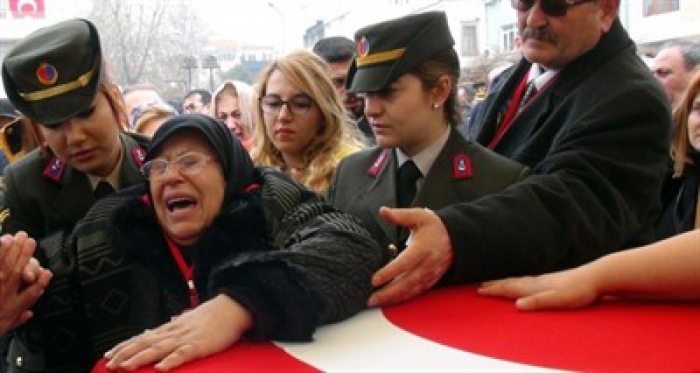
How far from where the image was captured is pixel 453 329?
4.41 feet

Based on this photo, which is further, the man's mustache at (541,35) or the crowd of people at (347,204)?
the man's mustache at (541,35)

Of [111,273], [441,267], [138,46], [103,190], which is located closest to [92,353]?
[111,273]

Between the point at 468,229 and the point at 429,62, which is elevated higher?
the point at 429,62

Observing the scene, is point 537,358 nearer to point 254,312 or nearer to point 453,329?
point 453,329

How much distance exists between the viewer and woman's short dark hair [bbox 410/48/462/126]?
234cm

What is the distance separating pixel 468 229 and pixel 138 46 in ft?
48.2

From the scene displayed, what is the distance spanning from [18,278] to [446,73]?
1430mm

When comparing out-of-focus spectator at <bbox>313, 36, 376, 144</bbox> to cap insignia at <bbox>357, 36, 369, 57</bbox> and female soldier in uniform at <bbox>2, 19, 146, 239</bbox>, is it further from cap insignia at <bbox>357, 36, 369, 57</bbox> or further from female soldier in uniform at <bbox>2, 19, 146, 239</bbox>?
female soldier in uniform at <bbox>2, 19, 146, 239</bbox>

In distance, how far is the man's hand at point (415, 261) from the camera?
150cm

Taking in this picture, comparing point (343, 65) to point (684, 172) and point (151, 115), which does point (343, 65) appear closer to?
point (151, 115)

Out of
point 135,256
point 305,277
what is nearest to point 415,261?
point 305,277

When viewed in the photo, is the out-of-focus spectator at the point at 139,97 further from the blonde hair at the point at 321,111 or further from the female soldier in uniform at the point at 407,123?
the female soldier in uniform at the point at 407,123

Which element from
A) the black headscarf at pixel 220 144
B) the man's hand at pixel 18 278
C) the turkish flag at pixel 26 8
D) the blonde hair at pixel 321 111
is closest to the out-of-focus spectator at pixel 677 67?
the blonde hair at pixel 321 111

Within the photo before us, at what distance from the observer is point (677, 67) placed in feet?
15.8
